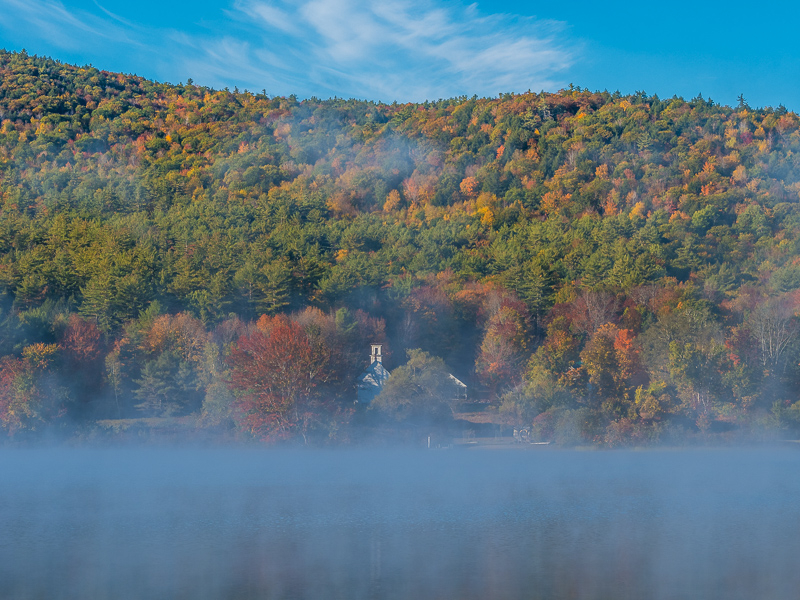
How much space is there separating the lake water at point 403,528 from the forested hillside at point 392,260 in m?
8.39

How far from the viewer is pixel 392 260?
333 ft

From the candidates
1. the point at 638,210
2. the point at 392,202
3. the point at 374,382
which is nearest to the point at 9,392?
the point at 374,382

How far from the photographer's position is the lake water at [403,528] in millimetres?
25672

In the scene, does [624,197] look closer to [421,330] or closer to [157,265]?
[421,330]

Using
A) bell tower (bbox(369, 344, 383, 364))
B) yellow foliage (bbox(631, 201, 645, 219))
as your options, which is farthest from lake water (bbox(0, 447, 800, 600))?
yellow foliage (bbox(631, 201, 645, 219))

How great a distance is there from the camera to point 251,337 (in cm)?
6962

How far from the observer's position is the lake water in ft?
84.2

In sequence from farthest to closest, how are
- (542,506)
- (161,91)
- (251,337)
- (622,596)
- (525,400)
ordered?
(161,91)
(251,337)
(525,400)
(542,506)
(622,596)

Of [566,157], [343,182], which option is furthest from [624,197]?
[343,182]

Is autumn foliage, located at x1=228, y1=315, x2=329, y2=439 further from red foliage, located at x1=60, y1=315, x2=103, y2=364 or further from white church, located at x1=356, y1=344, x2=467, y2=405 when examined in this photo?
red foliage, located at x1=60, y1=315, x2=103, y2=364

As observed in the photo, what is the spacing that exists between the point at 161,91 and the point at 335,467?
13912cm

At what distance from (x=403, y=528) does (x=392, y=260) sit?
226 ft

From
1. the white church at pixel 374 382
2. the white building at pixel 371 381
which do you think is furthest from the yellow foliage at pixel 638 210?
the white building at pixel 371 381

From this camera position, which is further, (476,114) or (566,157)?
(476,114)
